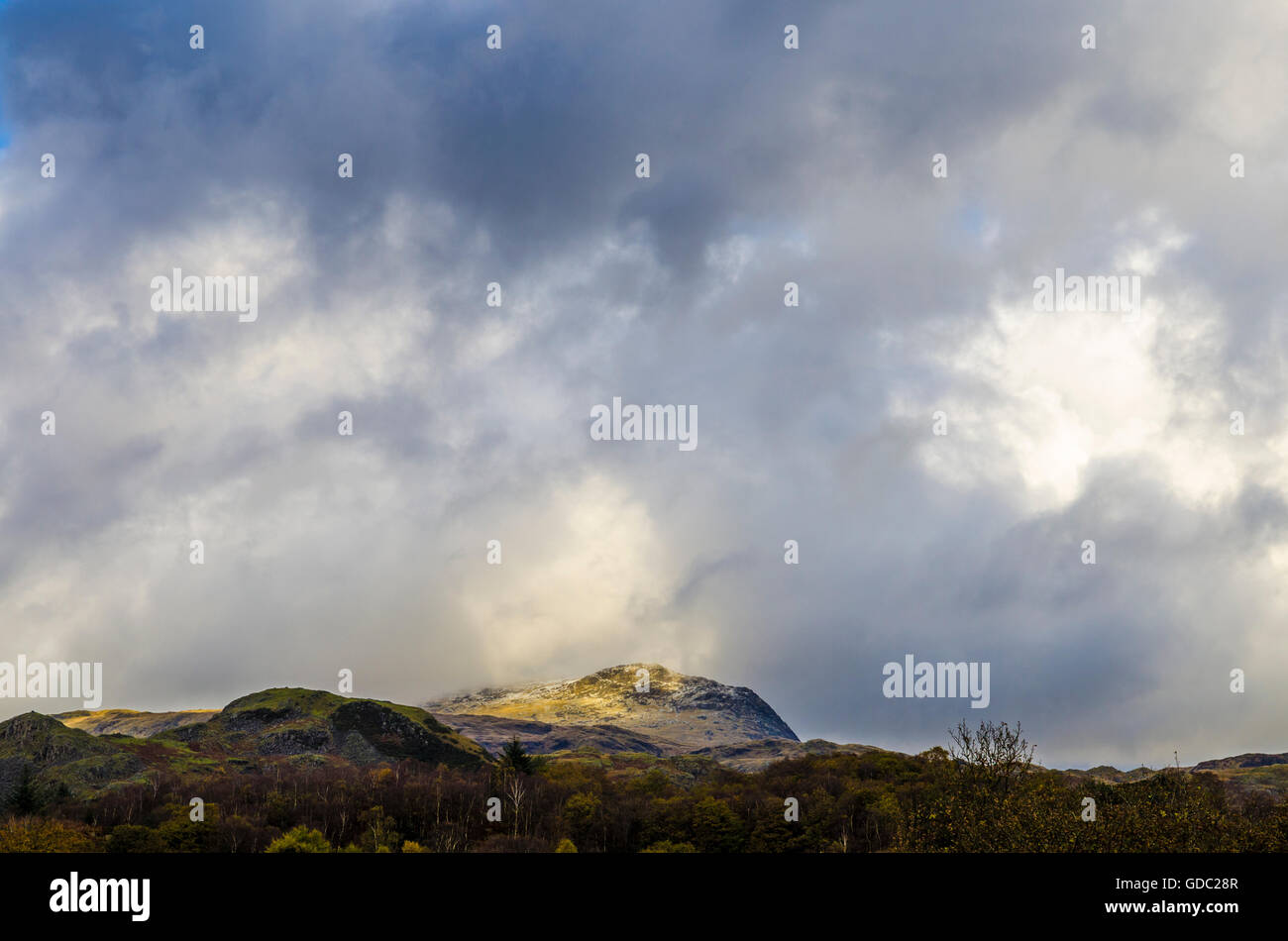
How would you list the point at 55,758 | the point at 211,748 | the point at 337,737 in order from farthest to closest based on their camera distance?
the point at 337,737 → the point at 211,748 → the point at 55,758

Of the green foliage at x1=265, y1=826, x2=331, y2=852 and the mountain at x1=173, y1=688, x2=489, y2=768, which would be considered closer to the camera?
the green foliage at x1=265, y1=826, x2=331, y2=852

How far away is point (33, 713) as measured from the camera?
516 feet

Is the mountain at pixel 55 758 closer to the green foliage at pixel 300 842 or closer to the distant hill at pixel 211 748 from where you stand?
the distant hill at pixel 211 748

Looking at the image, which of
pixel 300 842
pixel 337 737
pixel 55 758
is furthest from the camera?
pixel 337 737

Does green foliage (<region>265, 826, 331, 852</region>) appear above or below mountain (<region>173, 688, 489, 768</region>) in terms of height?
above

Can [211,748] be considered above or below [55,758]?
below

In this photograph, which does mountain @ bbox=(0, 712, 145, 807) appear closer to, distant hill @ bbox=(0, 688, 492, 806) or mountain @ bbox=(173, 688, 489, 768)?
distant hill @ bbox=(0, 688, 492, 806)

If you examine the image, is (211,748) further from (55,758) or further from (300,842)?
(300,842)

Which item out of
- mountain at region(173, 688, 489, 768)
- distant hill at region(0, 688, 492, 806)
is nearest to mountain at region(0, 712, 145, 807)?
distant hill at region(0, 688, 492, 806)

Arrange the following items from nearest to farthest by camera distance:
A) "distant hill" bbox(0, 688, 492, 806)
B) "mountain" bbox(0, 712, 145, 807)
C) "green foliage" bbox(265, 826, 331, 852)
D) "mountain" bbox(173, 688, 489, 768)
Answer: "green foliage" bbox(265, 826, 331, 852)
"mountain" bbox(0, 712, 145, 807)
"distant hill" bbox(0, 688, 492, 806)
"mountain" bbox(173, 688, 489, 768)

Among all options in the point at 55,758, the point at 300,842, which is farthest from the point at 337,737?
the point at 300,842

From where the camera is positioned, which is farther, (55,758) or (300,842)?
(55,758)
